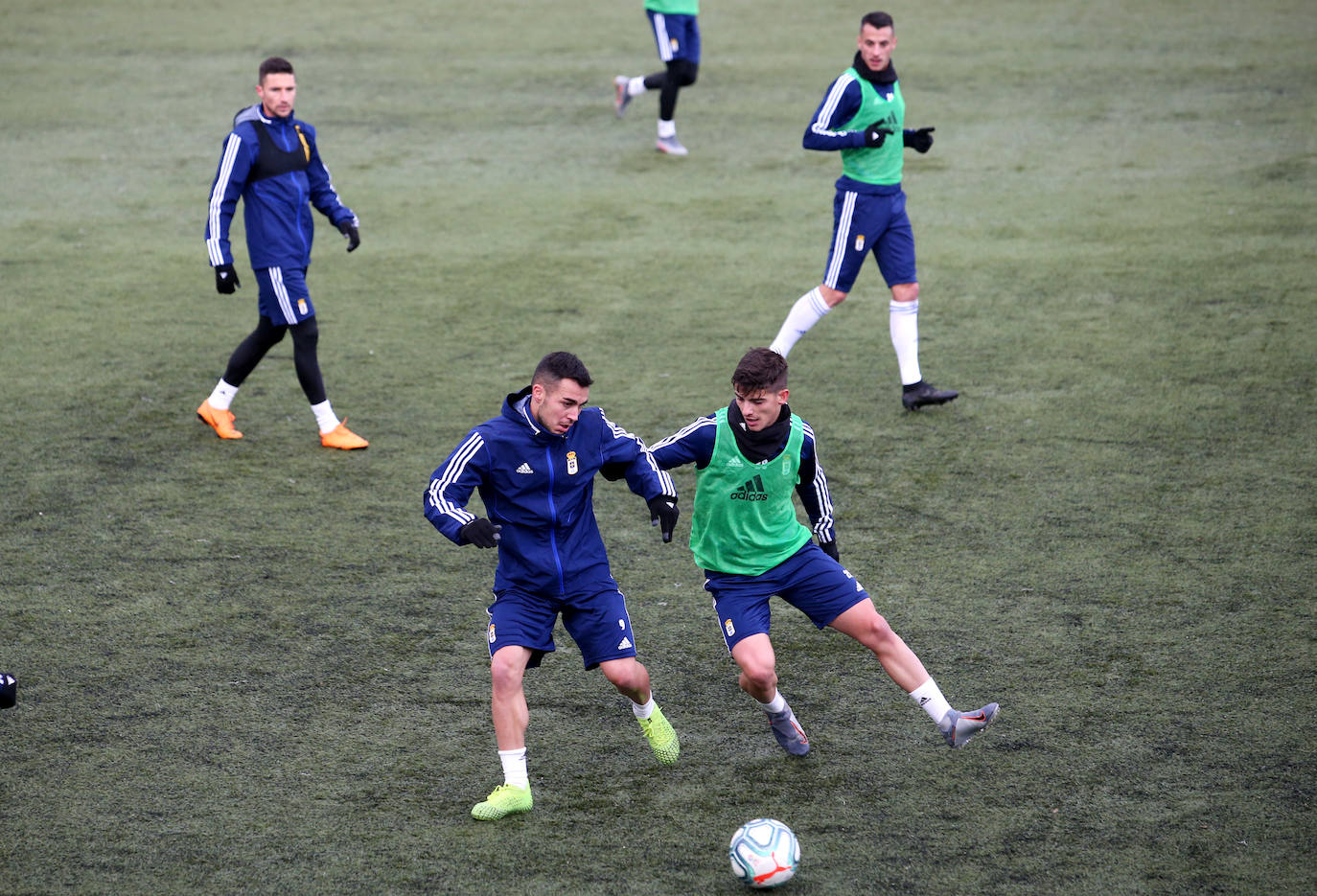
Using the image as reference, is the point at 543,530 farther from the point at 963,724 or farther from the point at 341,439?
the point at 341,439

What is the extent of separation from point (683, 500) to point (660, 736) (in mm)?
2485

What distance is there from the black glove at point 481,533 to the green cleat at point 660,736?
0.96m

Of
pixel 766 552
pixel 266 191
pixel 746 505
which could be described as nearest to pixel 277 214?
pixel 266 191

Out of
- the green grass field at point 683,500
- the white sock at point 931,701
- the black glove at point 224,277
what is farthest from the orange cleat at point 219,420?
the white sock at point 931,701

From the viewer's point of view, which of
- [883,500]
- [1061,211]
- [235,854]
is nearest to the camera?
[235,854]

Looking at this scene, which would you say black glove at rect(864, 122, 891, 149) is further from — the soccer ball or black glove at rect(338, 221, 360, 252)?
the soccer ball

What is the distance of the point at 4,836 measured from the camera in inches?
179

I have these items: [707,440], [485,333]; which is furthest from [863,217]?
[707,440]

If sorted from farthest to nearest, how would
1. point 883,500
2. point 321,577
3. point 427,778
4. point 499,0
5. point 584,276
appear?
point 499,0, point 584,276, point 883,500, point 321,577, point 427,778

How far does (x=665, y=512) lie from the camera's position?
15.8 feet

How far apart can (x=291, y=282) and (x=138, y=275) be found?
3721mm

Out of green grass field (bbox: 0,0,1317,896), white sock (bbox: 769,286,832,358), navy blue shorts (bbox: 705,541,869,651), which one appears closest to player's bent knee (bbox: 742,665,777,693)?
navy blue shorts (bbox: 705,541,869,651)

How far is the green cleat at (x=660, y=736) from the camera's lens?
4.97 meters

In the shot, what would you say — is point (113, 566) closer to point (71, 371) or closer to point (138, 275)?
point (71, 371)
